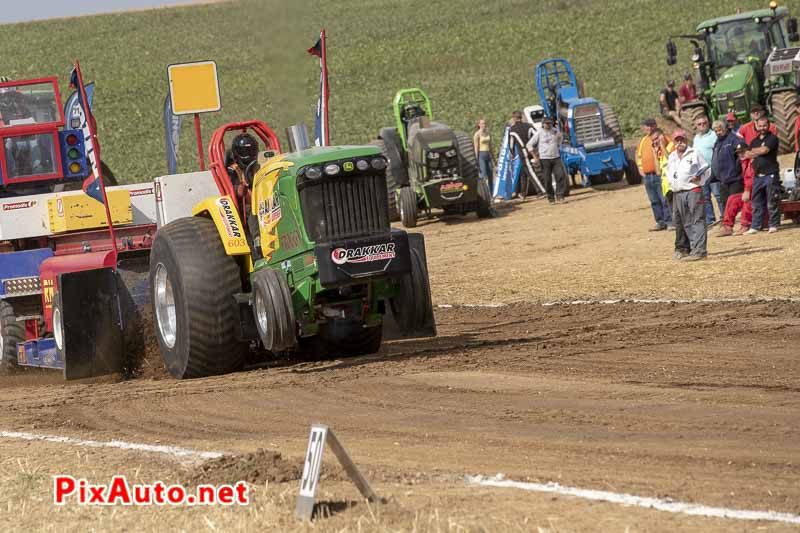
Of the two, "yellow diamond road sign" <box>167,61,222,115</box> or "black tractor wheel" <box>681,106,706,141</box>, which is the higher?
"yellow diamond road sign" <box>167,61,222,115</box>

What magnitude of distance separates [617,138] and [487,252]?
25.6 feet

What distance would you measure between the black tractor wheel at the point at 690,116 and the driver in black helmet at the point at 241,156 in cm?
1706

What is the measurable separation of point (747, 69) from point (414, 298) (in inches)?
721

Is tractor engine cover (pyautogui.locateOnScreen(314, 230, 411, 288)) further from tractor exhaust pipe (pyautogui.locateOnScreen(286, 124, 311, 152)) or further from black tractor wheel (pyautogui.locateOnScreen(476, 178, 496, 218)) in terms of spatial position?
black tractor wheel (pyautogui.locateOnScreen(476, 178, 496, 218))

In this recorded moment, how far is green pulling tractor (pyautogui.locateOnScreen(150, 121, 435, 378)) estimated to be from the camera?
9.57 m

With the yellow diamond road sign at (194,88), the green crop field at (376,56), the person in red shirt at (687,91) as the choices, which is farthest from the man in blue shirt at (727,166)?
the green crop field at (376,56)

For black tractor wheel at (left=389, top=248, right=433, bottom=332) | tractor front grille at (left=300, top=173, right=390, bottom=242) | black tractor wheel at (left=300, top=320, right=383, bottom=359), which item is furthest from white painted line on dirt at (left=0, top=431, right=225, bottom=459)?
black tractor wheel at (left=300, top=320, right=383, bottom=359)

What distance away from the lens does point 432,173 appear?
2372 centimetres

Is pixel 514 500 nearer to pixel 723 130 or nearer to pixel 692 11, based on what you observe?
pixel 723 130

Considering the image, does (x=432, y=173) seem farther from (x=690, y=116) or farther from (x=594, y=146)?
(x=690, y=116)

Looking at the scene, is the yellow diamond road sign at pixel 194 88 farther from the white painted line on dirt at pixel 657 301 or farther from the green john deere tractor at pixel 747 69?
the green john deere tractor at pixel 747 69

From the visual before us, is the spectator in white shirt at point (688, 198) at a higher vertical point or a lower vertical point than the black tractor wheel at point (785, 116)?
lower

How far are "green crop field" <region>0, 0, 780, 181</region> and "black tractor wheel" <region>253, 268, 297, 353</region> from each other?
29913mm

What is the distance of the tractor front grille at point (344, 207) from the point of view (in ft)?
31.6
